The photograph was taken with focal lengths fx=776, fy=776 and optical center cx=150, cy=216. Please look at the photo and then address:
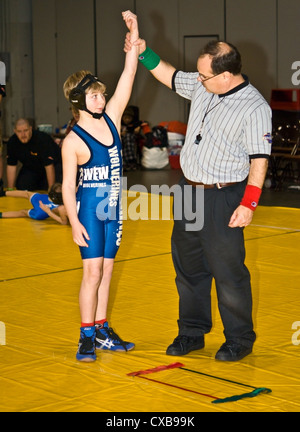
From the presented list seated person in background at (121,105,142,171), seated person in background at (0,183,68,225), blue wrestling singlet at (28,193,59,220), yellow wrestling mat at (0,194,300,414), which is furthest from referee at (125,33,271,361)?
seated person in background at (121,105,142,171)

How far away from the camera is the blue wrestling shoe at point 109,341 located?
3.94 meters

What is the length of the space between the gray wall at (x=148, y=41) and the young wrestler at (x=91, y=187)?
10368 millimetres

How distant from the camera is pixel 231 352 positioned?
3.78 meters

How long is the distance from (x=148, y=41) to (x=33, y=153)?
7.17 meters

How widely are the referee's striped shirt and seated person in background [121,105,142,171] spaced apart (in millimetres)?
9657

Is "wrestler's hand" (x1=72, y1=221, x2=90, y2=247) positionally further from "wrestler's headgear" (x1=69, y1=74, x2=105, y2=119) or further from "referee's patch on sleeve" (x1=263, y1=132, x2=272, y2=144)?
"referee's patch on sleeve" (x1=263, y1=132, x2=272, y2=144)

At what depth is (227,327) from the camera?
12.6 feet

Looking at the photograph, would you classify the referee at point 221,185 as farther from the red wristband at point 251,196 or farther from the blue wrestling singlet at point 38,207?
the blue wrestling singlet at point 38,207

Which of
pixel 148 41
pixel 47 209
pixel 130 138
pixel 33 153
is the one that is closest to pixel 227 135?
pixel 47 209

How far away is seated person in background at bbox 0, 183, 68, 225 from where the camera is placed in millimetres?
7652

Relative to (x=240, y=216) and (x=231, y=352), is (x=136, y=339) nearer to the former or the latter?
(x=231, y=352)

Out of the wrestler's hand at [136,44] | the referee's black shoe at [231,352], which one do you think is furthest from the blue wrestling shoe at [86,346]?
the wrestler's hand at [136,44]
